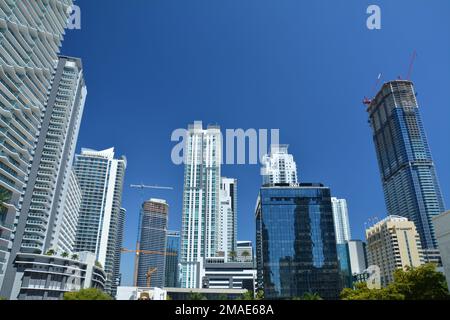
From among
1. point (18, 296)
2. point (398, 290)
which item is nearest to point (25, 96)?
point (18, 296)

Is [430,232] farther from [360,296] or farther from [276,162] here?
[360,296]

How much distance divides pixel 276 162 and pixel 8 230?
13191 cm

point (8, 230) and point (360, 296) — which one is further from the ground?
point (8, 230)

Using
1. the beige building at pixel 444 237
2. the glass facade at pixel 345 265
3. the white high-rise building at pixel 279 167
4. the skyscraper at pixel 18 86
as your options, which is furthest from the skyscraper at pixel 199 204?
the beige building at pixel 444 237

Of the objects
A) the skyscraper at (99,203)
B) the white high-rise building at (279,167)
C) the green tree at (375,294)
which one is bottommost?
the green tree at (375,294)

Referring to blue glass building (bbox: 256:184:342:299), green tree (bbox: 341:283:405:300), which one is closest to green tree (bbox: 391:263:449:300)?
green tree (bbox: 341:283:405:300)

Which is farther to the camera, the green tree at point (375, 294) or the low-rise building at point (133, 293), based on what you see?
the low-rise building at point (133, 293)

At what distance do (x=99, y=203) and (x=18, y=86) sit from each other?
96526 mm

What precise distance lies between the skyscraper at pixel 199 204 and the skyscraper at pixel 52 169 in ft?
173

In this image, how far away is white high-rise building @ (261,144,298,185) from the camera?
17662 centimetres

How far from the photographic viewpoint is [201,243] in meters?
154

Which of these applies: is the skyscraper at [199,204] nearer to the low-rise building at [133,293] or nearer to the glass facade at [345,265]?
the glass facade at [345,265]

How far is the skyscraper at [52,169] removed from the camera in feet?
296

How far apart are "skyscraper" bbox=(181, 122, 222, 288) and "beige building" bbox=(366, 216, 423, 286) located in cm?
7543
